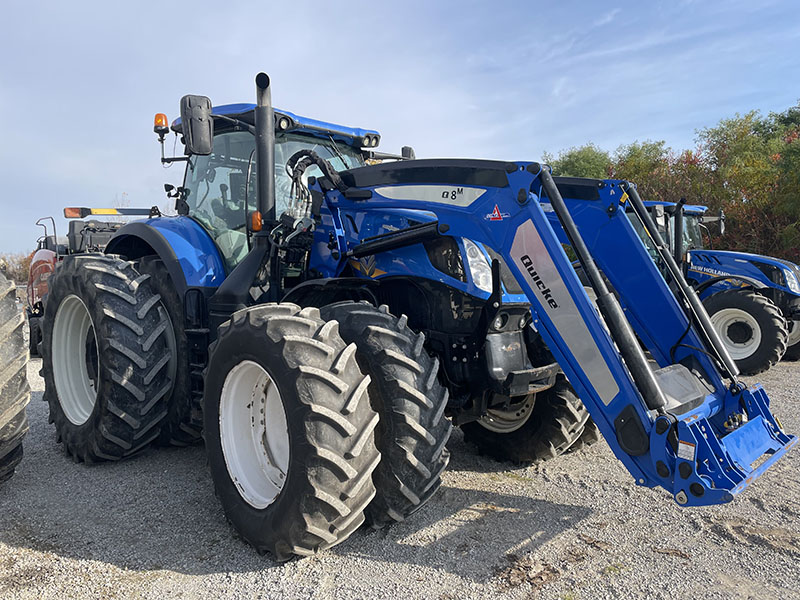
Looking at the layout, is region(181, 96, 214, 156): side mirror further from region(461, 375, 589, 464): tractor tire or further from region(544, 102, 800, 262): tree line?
region(544, 102, 800, 262): tree line

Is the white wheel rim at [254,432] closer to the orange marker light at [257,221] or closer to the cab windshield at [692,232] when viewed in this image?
the orange marker light at [257,221]

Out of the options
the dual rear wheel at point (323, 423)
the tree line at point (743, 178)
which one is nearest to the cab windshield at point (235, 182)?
the dual rear wheel at point (323, 423)

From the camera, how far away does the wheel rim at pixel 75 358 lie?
4.34 metres

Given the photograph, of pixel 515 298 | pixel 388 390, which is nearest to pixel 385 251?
pixel 515 298

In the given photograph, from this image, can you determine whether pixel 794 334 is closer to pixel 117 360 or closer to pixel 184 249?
pixel 184 249

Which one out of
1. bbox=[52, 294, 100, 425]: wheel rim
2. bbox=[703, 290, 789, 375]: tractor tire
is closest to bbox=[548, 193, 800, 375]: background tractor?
bbox=[703, 290, 789, 375]: tractor tire

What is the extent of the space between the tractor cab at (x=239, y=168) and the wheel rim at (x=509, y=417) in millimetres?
1919

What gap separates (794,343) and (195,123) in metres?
9.13

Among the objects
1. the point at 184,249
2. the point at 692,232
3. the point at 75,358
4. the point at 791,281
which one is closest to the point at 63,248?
the point at 75,358

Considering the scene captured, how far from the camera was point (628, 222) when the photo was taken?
3164mm

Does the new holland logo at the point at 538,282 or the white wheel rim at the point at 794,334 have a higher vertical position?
the new holland logo at the point at 538,282

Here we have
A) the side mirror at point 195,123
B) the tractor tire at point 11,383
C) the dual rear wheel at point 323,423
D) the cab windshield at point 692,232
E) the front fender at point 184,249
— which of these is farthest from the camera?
the cab windshield at point 692,232

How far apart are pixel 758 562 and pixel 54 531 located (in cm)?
347

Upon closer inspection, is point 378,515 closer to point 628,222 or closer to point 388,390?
point 388,390
